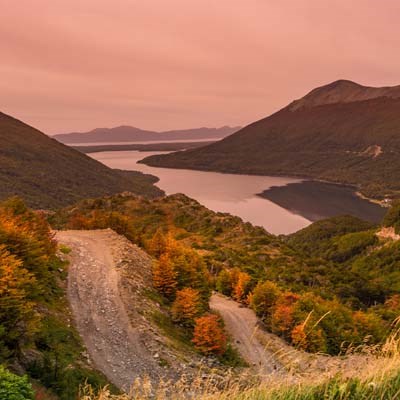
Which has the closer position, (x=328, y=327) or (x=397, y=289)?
(x=328, y=327)

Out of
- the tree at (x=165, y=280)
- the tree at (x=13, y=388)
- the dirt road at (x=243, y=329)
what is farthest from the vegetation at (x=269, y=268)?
the tree at (x=13, y=388)

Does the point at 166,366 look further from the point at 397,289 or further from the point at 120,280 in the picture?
the point at 397,289

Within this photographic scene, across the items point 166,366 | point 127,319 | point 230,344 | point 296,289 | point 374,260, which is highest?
point 127,319

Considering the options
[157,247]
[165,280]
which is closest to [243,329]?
[165,280]

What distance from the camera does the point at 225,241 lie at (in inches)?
4355

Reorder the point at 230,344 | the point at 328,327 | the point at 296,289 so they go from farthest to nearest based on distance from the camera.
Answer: the point at 296,289
the point at 328,327
the point at 230,344

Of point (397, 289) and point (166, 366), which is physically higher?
point (166, 366)

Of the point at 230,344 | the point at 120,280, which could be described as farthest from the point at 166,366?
the point at 230,344

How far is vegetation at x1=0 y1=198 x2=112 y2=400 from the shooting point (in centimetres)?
1516

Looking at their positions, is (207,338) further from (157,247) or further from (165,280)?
(157,247)

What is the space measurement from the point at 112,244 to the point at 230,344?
1475 centimetres

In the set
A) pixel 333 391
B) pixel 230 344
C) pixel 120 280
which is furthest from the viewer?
pixel 230 344

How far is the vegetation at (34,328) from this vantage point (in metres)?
15.2

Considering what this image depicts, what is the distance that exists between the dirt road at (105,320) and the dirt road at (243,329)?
8.29m
